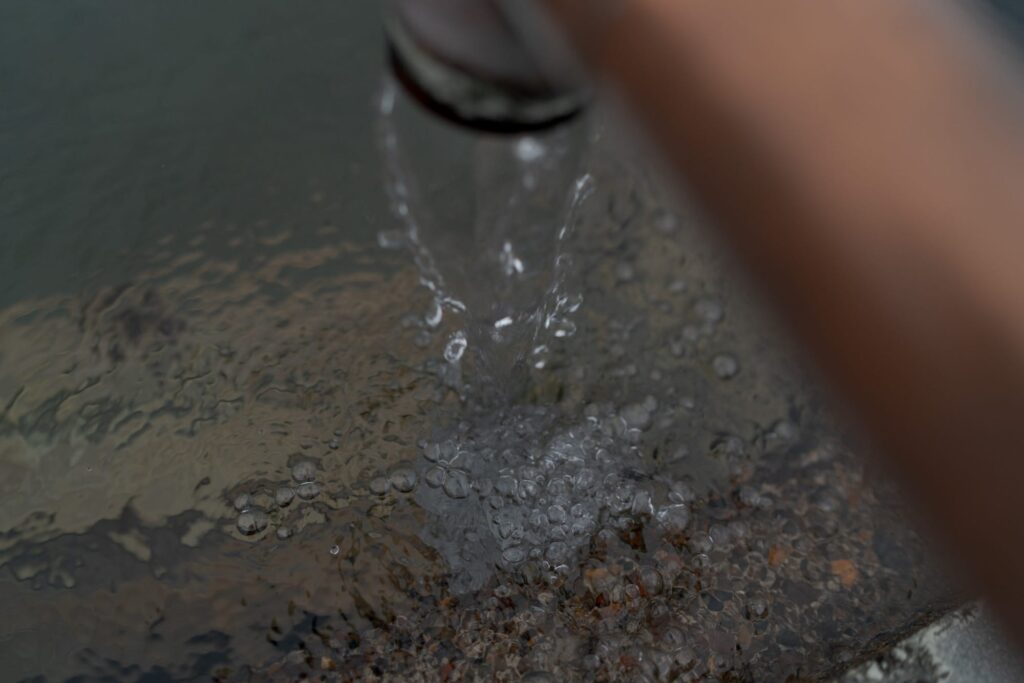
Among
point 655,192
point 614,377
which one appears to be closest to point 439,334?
point 614,377

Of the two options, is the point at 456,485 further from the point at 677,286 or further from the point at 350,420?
the point at 677,286

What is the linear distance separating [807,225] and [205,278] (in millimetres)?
841

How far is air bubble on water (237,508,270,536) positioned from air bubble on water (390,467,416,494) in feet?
0.38

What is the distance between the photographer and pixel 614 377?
0.97 metres

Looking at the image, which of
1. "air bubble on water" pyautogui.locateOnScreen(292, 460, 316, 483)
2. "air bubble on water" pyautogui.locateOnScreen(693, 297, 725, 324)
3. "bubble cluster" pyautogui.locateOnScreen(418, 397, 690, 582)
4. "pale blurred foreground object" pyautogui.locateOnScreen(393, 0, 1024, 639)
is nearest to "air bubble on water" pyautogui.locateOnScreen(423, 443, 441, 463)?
"bubble cluster" pyautogui.locateOnScreen(418, 397, 690, 582)

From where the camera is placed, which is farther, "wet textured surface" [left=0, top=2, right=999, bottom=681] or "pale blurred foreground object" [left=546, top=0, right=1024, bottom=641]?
"wet textured surface" [left=0, top=2, right=999, bottom=681]

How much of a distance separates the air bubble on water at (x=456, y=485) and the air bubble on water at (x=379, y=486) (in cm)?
5

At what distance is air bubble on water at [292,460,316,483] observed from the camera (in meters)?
0.90

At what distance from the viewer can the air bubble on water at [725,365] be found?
0.99m

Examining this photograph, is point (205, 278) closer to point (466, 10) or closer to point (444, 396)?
point (444, 396)

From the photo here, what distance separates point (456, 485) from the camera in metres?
0.90

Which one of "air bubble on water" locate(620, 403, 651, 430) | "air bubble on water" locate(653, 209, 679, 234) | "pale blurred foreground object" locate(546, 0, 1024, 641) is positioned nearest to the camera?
"pale blurred foreground object" locate(546, 0, 1024, 641)

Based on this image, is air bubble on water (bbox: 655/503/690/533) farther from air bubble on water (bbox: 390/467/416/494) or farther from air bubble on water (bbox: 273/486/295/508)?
air bubble on water (bbox: 273/486/295/508)

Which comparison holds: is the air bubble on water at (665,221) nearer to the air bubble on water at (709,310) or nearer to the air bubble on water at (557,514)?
the air bubble on water at (709,310)
